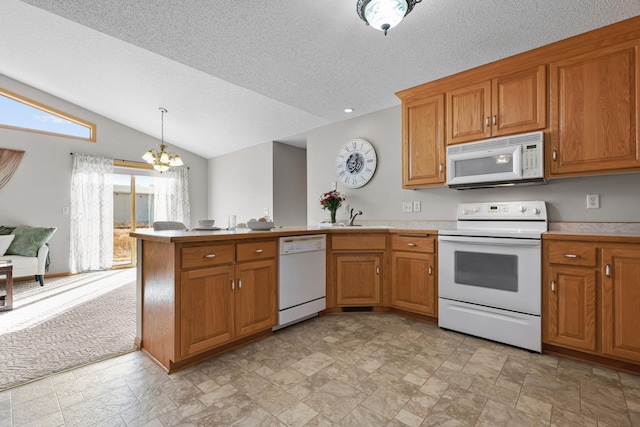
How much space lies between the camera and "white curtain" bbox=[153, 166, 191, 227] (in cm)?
630

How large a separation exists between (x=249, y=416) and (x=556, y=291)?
2185 mm

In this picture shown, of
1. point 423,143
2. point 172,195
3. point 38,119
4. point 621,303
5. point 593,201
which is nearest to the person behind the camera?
point 621,303

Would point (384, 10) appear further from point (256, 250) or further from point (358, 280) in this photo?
point (358, 280)

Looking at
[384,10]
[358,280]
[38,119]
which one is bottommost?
[358,280]

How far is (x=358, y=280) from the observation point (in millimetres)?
3031

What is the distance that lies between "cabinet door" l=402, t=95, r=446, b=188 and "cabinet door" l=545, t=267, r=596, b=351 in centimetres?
122

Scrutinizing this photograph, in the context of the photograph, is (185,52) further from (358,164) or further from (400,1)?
(358,164)

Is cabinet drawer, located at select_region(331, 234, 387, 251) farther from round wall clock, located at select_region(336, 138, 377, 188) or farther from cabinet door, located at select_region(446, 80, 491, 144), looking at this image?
cabinet door, located at select_region(446, 80, 491, 144)

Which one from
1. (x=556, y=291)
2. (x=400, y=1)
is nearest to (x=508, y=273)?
(x=556, y=291)

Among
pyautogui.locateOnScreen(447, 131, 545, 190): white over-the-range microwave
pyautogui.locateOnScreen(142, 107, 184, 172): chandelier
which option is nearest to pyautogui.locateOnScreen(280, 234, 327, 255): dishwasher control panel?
pyautogui.locateOnScreen(447, 131, 545, 190): white over-the-range microwave

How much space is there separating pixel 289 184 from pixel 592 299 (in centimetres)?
459

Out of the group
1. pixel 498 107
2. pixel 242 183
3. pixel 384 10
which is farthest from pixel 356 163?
pixel 242 183

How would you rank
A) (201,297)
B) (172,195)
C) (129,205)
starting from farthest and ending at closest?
Answer: (172,195)
(129,205)
(201,297)

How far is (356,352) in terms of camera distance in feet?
7.15
